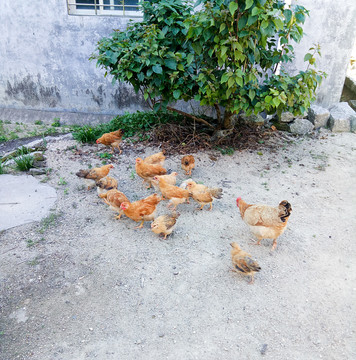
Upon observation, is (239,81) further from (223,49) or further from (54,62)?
(54,62)

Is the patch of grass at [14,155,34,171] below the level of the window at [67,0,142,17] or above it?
below

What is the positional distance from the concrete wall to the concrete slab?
414 cm

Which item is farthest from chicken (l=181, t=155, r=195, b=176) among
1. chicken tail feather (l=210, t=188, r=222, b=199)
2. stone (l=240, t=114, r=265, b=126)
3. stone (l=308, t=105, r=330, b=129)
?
stone (l=308, t=105, r=330, b=129)

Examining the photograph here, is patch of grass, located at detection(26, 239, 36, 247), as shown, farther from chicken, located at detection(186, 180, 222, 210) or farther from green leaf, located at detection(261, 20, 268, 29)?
green leaf, located at detection(261, 20, 268, 29)

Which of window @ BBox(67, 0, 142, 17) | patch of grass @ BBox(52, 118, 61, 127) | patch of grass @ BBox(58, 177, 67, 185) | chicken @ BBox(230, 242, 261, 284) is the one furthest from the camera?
patch of grass @ BBox(52, 118, 61, 127)

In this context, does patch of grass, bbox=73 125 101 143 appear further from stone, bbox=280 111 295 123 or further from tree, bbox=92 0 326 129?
stone, bbox=280 111 295 123

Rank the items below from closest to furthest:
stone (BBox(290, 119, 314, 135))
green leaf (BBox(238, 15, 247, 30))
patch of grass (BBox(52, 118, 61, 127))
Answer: green leaf (BBox(238, 15, 247, 30)), stone (BBox(290, 119, 314, 135)), patch of grass (BBox(52, 118, 61, 127))

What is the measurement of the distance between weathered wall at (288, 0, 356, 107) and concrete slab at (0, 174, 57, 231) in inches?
262

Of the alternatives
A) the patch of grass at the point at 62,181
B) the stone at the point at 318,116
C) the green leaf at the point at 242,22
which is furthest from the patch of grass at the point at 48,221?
the stone at the point at 318,116

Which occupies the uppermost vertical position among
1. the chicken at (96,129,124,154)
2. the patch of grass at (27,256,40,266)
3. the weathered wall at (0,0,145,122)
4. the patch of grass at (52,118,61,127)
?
the weathered wall at (0,0,145,122)

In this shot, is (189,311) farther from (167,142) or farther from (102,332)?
(167,142)

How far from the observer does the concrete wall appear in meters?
8.24

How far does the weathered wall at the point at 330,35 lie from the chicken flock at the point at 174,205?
4.94 m

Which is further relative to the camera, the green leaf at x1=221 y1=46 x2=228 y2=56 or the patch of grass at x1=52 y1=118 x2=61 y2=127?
the patch of grass at x1=52 y1=118 x2=61 y2=127
